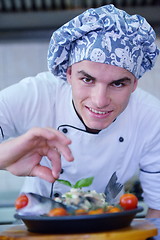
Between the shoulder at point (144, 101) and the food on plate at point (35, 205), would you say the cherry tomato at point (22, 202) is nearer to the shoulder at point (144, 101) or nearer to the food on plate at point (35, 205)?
the food on plate at point (35, 205)

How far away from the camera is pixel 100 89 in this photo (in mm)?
1584

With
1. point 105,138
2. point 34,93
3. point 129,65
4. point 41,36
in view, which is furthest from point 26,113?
point 41,36

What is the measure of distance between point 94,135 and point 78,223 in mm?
816

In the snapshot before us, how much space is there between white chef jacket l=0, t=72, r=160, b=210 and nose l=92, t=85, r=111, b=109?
0.35 metres

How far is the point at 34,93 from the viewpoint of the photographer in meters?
1.92

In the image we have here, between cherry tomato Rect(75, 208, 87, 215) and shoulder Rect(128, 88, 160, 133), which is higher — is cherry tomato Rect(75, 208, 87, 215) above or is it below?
above

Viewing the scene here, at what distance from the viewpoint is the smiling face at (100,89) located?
160 cm

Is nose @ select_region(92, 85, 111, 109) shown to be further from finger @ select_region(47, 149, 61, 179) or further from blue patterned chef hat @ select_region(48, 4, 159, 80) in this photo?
finger @ select_region(47, 149, 61, 179)

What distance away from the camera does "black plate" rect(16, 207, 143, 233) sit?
3.72 ft

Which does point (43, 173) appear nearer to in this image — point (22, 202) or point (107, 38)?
point (22, 202)

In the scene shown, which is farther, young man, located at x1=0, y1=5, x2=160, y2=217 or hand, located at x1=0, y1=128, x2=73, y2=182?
young man, located at x1=0, y1=5, x2=160, y2=217

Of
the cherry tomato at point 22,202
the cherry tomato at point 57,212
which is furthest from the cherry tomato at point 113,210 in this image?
the cherry tomato at point 22,202

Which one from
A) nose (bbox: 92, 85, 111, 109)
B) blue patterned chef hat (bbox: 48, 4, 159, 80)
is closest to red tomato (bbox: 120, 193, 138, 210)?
nose (bbox: 92, 85, 111, 109)

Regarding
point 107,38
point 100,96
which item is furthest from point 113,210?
point 107,38
